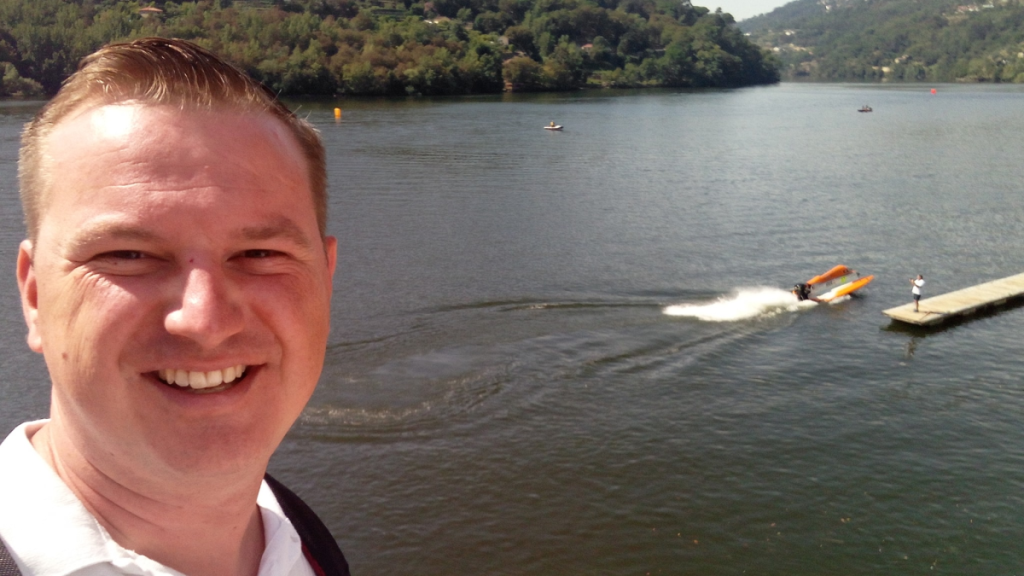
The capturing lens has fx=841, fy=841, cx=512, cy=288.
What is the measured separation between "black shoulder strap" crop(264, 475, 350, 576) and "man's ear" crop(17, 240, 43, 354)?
2.50ft

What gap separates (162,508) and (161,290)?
494mm

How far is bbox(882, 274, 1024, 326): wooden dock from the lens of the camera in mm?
25297

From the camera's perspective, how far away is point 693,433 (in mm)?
18047

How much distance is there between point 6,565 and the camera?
5.12 feet

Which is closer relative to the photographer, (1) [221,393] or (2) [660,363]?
(1) [221,393]

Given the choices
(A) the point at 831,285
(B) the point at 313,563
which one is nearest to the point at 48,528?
(B) the point at 313,563

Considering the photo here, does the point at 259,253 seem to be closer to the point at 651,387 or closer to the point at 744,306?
the point at 651,387

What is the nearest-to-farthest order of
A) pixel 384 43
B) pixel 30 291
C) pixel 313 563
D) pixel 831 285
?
pixel 30 291
pixel 313 563
pixel 831 285
pixel 384 43

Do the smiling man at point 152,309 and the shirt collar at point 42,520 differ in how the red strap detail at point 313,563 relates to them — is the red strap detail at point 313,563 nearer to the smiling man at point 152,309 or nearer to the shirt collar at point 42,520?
the smiling man at point 152,309

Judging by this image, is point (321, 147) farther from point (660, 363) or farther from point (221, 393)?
point (660, 363)

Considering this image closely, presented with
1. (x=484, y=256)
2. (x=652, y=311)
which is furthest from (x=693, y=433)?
(x=484, y=256)

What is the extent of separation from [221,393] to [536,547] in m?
13.1

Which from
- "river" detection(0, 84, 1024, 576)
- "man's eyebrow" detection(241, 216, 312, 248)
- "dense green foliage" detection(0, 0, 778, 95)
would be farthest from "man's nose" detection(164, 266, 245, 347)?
"dense green foliage" detection(0, 0, 778, 95)

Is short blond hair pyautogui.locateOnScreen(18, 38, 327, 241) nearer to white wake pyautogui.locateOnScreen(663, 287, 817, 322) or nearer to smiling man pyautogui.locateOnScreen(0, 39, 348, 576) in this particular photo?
smiling man pyautogui.locateOnScreen(0, 39, 348, 576)
